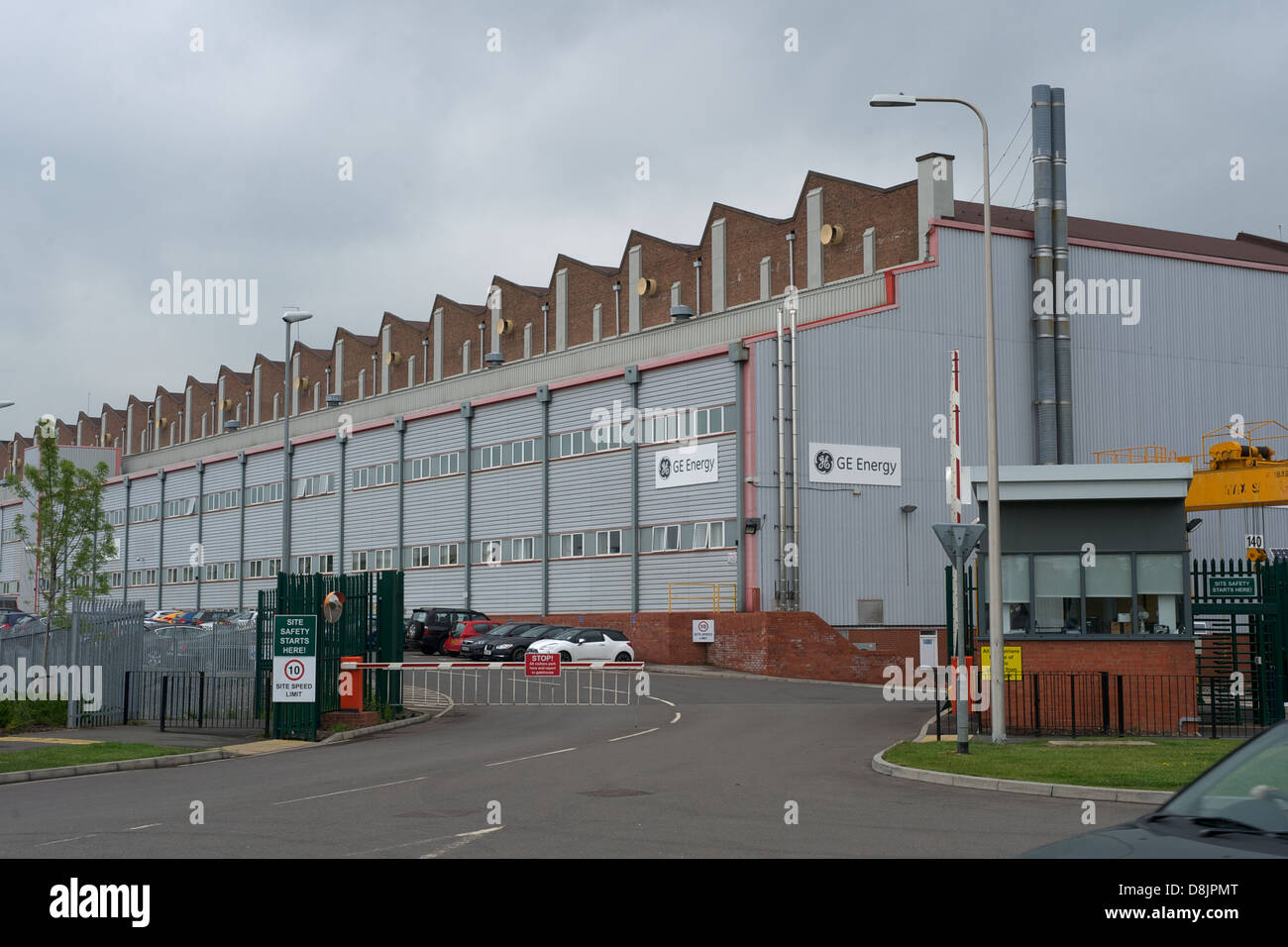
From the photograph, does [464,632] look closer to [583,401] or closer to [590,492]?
[590,492]

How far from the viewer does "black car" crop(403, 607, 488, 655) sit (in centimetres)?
4922

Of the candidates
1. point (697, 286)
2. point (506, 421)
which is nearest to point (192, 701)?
point (506, 421)

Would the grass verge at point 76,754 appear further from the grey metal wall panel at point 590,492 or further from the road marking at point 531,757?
the grey metal wall panel at point 590,492

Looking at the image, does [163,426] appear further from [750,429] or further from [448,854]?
[448,854]

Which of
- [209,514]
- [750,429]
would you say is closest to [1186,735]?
[750,429]

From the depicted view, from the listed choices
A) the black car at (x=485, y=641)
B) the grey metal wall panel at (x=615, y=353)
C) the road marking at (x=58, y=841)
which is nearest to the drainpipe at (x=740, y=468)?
the grey metal wall panel at (x=615, y=353)

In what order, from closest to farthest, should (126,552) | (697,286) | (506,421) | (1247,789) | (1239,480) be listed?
(1247,789)
(1239,480)
(506,421)
(697,286)
(126,552)

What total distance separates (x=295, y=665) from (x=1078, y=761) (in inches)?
494

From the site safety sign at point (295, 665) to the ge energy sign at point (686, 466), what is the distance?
24.5m

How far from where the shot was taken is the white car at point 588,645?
42.0 meters

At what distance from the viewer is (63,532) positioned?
26.3 metres

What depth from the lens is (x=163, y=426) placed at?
338 ft

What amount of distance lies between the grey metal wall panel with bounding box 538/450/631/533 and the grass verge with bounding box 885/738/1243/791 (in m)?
30.1
